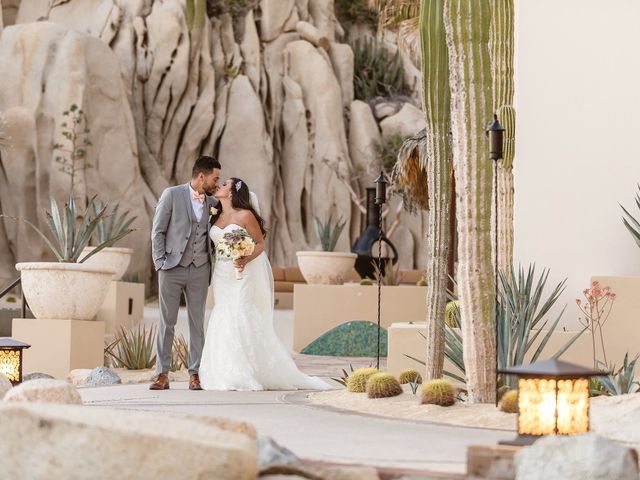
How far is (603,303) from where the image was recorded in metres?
11.9

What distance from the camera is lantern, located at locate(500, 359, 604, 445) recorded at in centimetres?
599

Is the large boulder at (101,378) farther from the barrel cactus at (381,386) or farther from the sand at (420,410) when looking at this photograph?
the barrel cactus at (381,386)

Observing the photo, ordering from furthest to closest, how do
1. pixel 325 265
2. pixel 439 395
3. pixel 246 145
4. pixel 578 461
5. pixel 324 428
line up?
pixel 246 145 → pixel 325 265 → pixel 439 395 → pixel 324 428 → pixel 578 461

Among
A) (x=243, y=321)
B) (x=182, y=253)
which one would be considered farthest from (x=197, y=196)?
(x=243, y=321)

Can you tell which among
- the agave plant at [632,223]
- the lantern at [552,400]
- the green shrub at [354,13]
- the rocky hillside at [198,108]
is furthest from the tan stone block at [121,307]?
the green shrub at [354,13]

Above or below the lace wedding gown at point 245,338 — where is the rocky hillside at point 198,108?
above

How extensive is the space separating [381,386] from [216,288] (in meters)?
2.43

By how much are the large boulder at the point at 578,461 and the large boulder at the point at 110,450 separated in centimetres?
122

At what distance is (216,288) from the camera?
11.3m

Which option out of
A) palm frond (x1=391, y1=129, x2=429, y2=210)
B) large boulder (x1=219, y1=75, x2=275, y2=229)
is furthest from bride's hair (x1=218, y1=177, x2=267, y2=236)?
large boulder (x1=219, y1=75, x2=275, y2=229)

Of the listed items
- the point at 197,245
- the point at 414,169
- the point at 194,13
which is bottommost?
the point at 197,245

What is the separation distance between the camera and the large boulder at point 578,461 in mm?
5152

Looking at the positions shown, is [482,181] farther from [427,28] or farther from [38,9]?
[38,9]

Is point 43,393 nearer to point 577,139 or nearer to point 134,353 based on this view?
point 577,139
